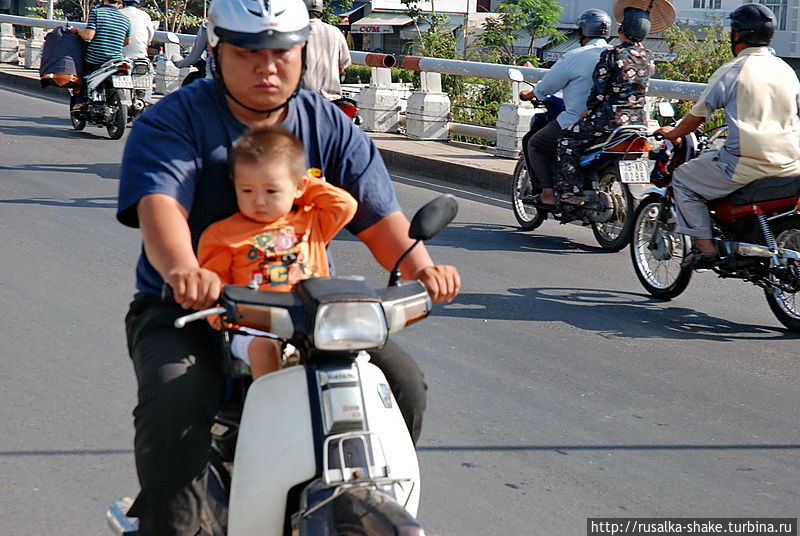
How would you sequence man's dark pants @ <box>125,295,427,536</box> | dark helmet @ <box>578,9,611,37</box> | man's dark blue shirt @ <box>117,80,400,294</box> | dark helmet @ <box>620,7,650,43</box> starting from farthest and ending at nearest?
dark helmet @ <box>578,9,611,37</box> < dark helmet @ <box>620,7,650,43</box> < man's dark blue shirt @ <box>117,80,400,294</box> < man's dark pants @ <box>125,295,427,536</box>

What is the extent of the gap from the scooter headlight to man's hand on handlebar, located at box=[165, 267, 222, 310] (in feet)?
0.84

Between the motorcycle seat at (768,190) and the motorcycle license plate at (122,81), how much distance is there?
9.57 m

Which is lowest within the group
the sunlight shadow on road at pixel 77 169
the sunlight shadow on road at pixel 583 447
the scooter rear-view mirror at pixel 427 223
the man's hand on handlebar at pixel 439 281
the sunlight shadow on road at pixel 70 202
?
the sunlight shadow on road at pixel 77 169

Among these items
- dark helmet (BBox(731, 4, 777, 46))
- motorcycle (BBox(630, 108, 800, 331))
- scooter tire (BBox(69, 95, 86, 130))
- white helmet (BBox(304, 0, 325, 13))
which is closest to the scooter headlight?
motorcycle (BBox(630, 108, 800, 331))

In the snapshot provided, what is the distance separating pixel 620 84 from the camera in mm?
8352

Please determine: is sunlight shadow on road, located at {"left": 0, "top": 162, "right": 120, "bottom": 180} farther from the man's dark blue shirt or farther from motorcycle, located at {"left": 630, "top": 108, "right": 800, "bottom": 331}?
the man's dark blue shirt

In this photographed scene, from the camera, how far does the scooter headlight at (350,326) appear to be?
91.5 inches

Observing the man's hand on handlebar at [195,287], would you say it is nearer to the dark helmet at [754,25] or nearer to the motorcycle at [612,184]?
the dark helmet at [754,25]

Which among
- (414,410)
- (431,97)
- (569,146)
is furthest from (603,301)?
(431,97)

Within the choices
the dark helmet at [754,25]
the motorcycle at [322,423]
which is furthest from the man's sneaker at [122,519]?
the dark helmet at [754,25]

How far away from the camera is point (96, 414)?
181 inches

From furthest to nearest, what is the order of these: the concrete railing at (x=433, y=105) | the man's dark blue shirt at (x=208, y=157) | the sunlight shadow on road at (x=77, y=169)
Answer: the concrete railing at (x=433, y=105), the sunlight shadow on road at (x=77, y=169), the man's dark blue shirt at (x=208, y=157)

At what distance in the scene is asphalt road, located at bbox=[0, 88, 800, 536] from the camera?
12.9ft

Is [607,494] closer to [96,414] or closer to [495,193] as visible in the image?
[96,414]
